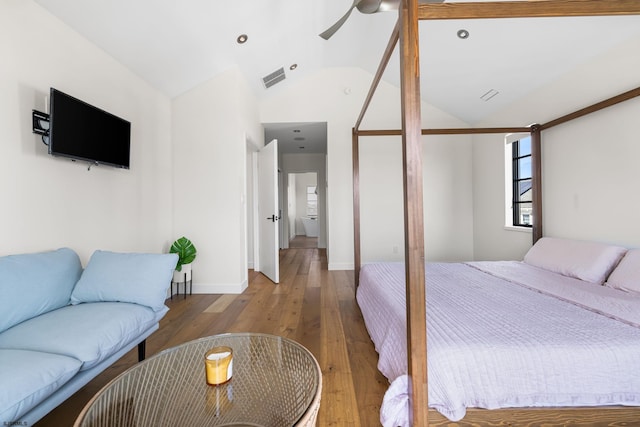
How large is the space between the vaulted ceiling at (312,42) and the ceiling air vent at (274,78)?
7 centimetres

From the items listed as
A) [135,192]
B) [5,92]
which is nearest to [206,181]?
[135,192]

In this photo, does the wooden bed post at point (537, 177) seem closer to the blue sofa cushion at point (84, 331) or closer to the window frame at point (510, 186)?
the window frame at point (510, 186)

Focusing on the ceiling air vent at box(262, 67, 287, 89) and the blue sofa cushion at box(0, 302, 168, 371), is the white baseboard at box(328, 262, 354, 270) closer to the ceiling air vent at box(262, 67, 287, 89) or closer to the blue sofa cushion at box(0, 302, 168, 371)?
the ceiling air vent at box(262, 67, 287, 89)

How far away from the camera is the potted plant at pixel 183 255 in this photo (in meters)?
3.24

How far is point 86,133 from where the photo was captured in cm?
211

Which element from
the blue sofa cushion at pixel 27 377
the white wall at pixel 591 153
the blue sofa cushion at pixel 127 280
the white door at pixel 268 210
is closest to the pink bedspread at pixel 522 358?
the white wall at pixel 591 153

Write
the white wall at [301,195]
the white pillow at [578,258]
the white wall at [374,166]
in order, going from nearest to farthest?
the white pillow at [578,258], the white wall at [374,166], the white wall at [301,195]

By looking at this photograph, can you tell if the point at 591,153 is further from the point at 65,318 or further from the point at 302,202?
the point at 302,202

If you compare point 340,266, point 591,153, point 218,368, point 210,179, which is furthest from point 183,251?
point 591,153

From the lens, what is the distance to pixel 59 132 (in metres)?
1.89

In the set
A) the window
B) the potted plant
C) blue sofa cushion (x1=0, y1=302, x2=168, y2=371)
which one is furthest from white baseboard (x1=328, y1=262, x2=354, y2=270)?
blue sofa cushion (x1=0, y1=302, x2=168, y2=371)

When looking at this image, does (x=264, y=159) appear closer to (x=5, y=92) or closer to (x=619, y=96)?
(x=5, y=92)

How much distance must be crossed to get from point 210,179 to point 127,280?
192 centimetres

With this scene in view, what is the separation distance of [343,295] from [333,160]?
7.51 feet
